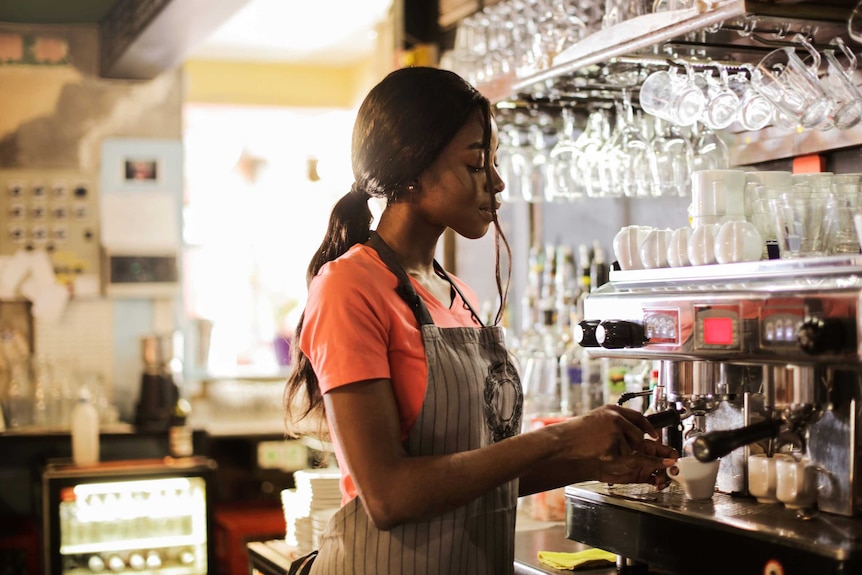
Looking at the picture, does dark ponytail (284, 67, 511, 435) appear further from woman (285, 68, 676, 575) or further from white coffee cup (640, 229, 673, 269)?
white coffee cup (640, 229, 673, 269)

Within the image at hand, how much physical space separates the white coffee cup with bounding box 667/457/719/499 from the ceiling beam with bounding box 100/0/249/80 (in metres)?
2.99

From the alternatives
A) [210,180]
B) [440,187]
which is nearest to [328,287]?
[440,187]

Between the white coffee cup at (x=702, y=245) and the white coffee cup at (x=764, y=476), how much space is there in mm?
341

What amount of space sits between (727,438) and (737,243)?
0.39 m

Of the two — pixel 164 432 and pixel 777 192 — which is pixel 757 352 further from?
pixel 164 432

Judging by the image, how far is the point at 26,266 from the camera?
17.8 feet

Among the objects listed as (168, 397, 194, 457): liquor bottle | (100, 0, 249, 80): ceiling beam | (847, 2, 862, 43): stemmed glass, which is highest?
(100, 0, 249, 80): ceiling beam

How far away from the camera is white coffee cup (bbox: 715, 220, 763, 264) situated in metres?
1.80

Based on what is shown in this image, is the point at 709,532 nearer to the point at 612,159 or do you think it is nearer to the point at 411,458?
the point at 411,458

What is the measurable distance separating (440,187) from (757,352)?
0.56 metres

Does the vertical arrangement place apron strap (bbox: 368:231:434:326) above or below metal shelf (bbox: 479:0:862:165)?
below

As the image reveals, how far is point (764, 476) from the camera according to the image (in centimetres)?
179

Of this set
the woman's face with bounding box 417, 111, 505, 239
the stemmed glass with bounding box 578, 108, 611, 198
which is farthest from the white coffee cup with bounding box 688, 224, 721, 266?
the stemmed glass with bounding box 578, 108, 611, 198

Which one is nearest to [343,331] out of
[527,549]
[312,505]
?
[527,549]
